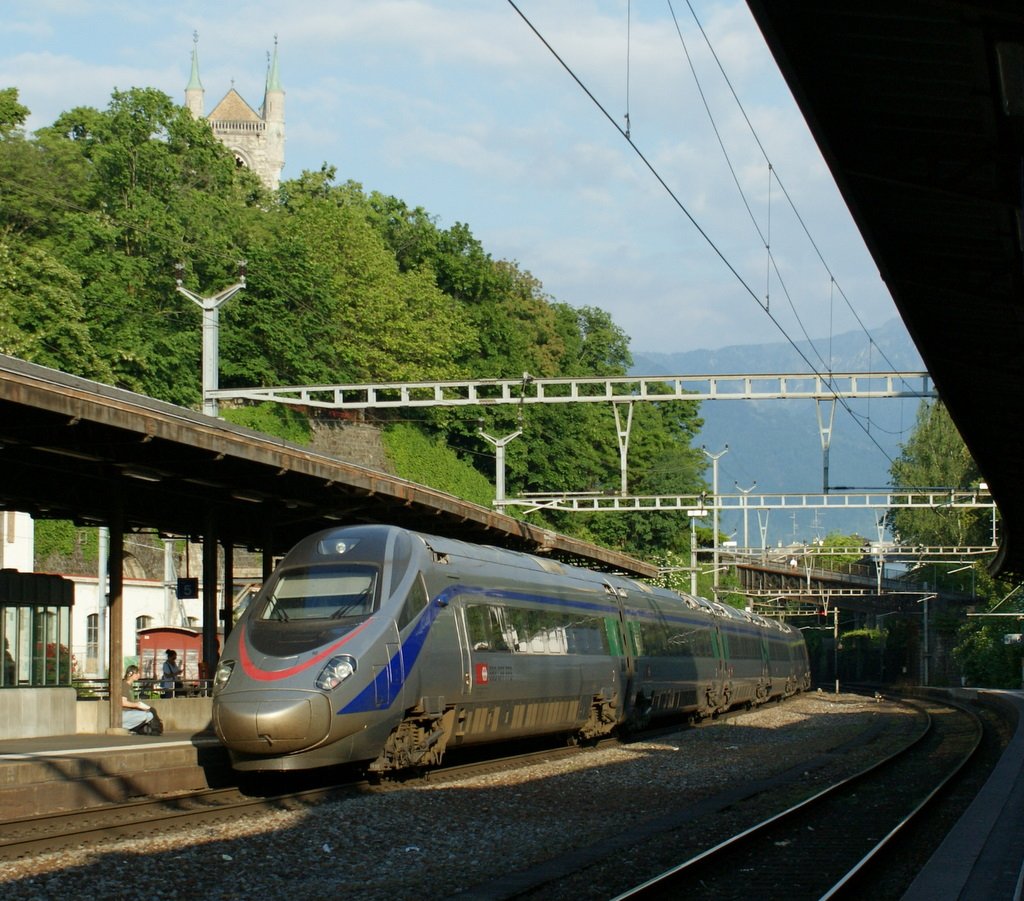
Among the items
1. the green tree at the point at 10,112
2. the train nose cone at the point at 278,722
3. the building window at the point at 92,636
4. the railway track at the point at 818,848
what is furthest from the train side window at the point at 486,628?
the green tree at the point at 10,112

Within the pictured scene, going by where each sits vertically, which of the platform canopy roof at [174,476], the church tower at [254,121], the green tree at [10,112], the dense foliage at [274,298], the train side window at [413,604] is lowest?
the train side window at [413,604]

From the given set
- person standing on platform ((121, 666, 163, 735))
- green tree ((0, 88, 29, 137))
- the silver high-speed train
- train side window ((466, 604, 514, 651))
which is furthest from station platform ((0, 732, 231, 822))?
green tree ((0, 88, 29, 137))

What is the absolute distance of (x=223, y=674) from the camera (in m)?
16.9

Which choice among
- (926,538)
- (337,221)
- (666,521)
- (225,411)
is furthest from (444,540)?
(926,538)

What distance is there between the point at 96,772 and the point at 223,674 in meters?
1.76

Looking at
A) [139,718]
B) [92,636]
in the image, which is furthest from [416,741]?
[92,636]

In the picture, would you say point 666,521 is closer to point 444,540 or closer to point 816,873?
point 444,540

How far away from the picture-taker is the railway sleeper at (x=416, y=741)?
17.4m

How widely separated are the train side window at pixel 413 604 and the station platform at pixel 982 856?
651cm

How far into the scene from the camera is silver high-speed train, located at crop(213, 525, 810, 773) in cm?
1614

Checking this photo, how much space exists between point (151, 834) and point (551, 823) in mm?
3902

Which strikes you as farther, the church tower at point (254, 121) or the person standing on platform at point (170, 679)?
the church tower at point (254, 121)

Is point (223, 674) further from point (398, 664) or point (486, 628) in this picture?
point (486, 628)

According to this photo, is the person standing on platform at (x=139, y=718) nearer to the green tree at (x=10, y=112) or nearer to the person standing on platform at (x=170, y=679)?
the person standing on platform at (x=170, y=679)
